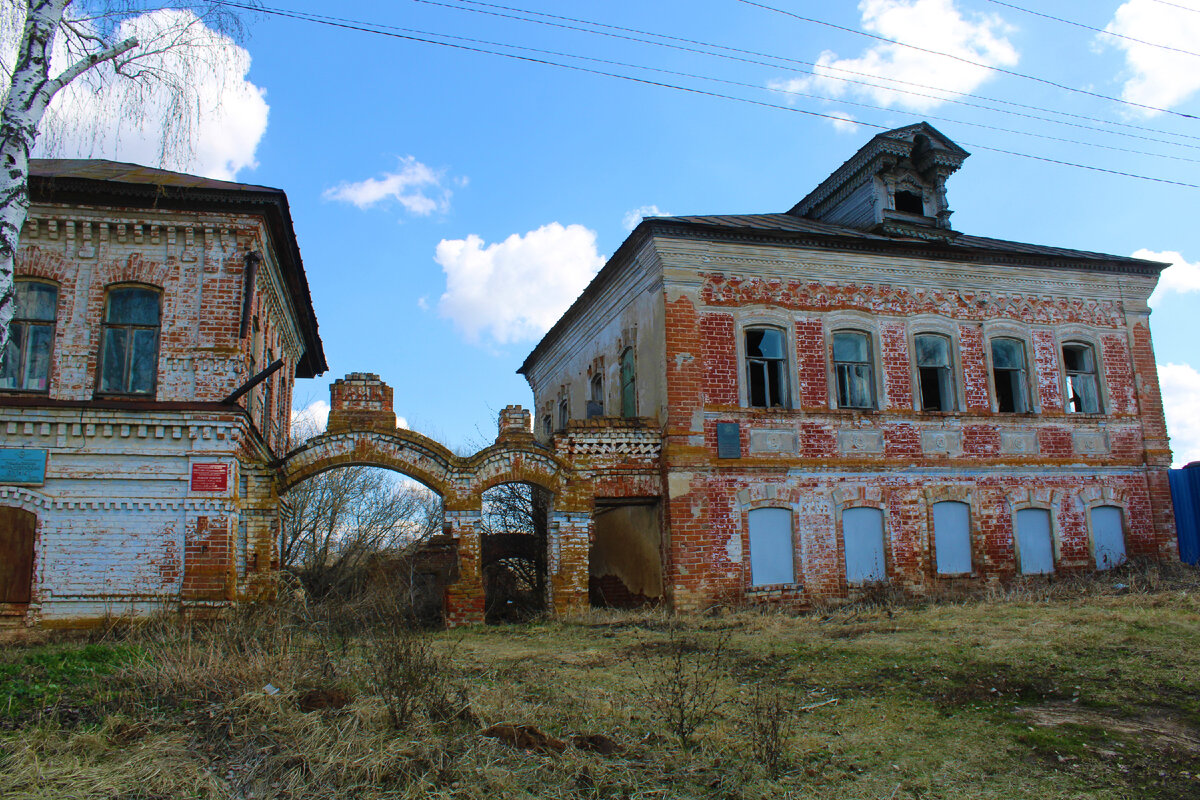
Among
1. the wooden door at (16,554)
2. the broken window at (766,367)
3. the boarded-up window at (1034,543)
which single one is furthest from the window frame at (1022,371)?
the wooden door at (16,554)

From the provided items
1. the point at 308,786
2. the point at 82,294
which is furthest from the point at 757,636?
the point at 82,294

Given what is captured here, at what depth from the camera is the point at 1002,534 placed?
16.6m

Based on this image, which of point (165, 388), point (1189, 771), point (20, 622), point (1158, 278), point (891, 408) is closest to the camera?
point (1189, 771)

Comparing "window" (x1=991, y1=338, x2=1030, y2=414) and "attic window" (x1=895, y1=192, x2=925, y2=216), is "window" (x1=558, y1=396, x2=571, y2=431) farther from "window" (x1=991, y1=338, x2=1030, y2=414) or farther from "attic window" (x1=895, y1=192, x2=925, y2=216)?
"window" (x1=991, y1=338, x2=1030, y2=414)

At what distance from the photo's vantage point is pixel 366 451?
13.6m

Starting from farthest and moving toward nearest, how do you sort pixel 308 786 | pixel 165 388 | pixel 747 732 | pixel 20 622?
pixel 165 388 → pixel 20 622 → pixel 747 732 → pixel 308 786

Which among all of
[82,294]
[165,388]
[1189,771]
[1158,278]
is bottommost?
[1189,771]

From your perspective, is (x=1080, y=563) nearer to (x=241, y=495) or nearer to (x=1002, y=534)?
(x=1002, y=534)

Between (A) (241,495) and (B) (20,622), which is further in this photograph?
(A) (241,495)

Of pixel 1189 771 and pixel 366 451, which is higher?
pixel 366 451

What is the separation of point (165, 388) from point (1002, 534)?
15.4 meters

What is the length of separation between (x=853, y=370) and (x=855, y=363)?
14 cm

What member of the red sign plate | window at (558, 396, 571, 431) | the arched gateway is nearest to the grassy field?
the red sign plate

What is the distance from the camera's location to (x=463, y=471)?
13.9m
